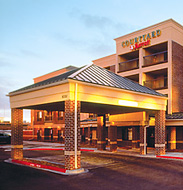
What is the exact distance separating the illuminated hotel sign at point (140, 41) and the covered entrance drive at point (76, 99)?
44.7ft

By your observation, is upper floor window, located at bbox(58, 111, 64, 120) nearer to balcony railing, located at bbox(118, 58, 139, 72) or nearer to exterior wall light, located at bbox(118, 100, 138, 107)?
balcony railing, located at bbox(118, 58, 139, 72)

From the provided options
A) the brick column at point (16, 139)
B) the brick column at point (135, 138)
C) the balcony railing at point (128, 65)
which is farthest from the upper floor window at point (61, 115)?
the brick column at point (16, 139)

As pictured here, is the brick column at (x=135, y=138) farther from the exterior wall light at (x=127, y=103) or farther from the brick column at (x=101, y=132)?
the exterior wall light at (x=127, y=103)

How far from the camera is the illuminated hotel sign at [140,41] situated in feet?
117

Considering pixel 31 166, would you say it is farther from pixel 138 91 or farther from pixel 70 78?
pixel 138 91

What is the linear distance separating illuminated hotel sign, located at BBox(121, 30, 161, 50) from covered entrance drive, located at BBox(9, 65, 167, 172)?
1361 cm

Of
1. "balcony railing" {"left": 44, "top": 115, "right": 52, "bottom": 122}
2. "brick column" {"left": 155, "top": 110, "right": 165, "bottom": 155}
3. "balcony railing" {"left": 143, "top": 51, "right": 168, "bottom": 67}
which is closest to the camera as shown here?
"brick column" {"left": 155, "top": 110, "right": 165, "bottom": 155}

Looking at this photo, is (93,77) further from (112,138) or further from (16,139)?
(112,138)

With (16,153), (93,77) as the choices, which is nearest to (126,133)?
(16,153)

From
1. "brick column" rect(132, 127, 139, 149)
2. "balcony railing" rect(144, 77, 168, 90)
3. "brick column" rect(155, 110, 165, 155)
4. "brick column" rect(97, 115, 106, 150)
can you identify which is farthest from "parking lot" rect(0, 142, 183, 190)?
"balcony railing" rect(144, 77, 168, 90)

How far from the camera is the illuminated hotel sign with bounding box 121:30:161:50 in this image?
1403 inches

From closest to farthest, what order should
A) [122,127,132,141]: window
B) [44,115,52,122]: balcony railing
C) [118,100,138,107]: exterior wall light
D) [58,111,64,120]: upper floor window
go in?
[118,100,138,107]: exterior wall light → [122,127,132,141]: window → [58,111,64,120]: upper floor window → [44,115,52,122]: balcony railing

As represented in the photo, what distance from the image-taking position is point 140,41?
124 ft

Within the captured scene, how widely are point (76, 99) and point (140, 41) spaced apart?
24328 mm
